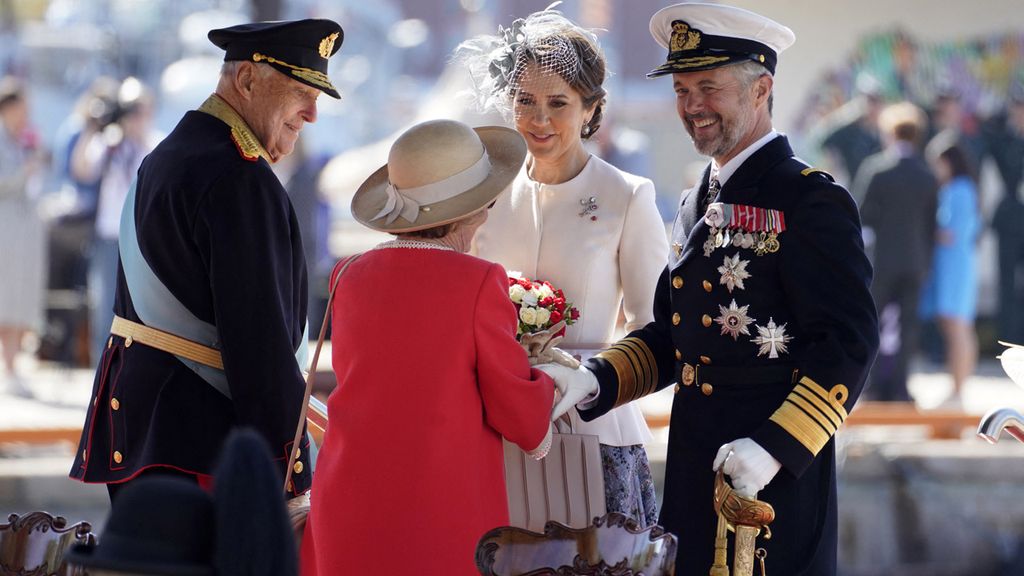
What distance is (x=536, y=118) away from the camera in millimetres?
3832

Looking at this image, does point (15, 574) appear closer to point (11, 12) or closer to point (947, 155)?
point (947, 155)

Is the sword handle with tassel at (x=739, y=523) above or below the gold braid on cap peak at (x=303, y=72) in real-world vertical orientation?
below

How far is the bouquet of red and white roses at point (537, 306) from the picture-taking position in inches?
134

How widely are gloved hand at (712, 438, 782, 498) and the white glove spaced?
0.43 m

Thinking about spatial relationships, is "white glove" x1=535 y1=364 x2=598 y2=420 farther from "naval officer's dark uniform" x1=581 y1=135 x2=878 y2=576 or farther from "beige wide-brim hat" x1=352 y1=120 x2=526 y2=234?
"beige wide-brim hat" x1=352 y1=120 x2=526 y2=234

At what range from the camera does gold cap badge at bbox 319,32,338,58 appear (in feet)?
11.7

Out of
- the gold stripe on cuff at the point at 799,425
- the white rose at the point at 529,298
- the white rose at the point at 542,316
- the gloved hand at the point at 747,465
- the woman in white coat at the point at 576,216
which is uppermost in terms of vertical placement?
the woman in white coat at the point at 576,216

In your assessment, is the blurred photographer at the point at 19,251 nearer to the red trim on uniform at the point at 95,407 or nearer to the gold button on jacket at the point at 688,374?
the red trim on uniform at the point at 95,407

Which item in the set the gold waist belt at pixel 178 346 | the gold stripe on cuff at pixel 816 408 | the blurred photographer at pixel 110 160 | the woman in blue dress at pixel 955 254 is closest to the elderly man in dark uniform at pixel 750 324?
the gold stripe on cuff at pixel 816 408

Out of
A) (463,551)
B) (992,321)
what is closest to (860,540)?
(463,551)

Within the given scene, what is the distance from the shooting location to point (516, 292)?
3461 mm

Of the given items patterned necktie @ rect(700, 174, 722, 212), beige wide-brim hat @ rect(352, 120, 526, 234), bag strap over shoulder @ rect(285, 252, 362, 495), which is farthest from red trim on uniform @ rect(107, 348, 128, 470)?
patterned necktie @ rect(700, 174, 722, 212)

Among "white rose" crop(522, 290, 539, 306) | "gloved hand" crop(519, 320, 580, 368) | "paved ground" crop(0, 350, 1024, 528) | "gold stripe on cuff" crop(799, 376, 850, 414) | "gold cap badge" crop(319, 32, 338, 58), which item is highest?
"gold cap badge" crop(319, 32, 338, 58)

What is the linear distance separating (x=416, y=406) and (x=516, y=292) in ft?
1.77
